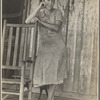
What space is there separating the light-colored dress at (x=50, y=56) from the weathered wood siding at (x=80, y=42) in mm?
75

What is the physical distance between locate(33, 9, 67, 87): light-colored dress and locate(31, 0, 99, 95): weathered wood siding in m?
0.07

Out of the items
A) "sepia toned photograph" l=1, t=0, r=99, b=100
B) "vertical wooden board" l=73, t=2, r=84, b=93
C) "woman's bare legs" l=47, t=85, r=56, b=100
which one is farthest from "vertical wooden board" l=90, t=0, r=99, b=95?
"woman's bare legs" l=47, t=85, r=56, b=100

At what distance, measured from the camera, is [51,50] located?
59.0 inches

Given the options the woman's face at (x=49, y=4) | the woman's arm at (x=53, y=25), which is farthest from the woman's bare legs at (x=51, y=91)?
the woman's face at (x=49, y=4)

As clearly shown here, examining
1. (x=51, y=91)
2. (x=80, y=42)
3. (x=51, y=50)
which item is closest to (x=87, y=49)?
(x=80, y=42)

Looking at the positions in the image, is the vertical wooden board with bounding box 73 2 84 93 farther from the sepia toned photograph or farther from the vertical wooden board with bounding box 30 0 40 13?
the vertical wooden board with bounding box 30 0 40 13

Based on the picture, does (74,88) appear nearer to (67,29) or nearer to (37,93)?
(37,93)

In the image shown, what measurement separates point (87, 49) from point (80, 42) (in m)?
0.09

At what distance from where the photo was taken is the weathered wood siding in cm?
143

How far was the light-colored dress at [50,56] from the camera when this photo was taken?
146 cm

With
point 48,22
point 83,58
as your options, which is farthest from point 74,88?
point 48,22

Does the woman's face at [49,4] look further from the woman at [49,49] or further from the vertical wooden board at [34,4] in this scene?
the vertical wooden board at [34,4]

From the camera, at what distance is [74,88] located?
63.6 inches

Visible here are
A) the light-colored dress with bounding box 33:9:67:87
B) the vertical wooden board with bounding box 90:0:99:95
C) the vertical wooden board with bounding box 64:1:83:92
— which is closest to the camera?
the vertical wooden board with bounding box 90:0:99:95
